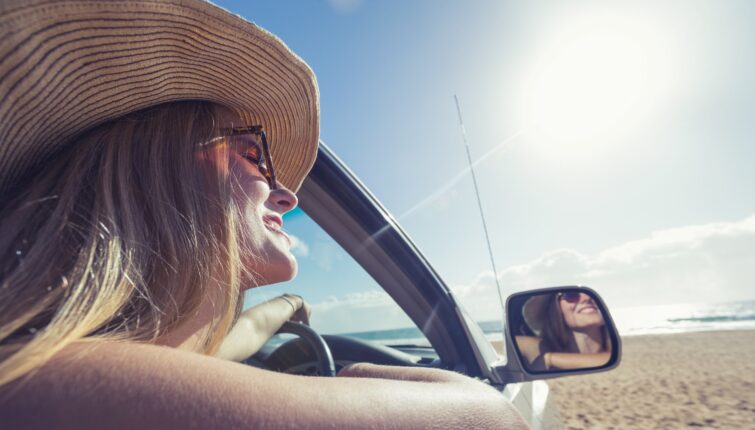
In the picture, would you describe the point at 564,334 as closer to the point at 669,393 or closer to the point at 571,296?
the point at 571,296

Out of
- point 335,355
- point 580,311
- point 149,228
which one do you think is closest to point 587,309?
point 580,311

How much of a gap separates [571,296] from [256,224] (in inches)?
54.8

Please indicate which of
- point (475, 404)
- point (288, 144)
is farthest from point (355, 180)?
point (475, 404)

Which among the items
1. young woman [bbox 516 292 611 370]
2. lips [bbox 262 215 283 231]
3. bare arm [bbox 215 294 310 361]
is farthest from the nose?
young woman [bbox 516 292 611 370]

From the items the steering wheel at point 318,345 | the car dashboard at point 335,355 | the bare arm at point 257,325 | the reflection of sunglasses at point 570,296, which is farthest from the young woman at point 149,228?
the reflection of sunglasses at point 570,296

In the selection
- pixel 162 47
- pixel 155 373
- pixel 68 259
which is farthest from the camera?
pixel 162 47

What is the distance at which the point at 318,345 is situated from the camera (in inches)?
83.7

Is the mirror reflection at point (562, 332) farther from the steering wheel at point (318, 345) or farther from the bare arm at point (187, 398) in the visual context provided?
the bare arm at point (187, 398)

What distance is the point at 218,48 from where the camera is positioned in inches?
49.7

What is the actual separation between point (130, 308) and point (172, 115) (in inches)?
28.3

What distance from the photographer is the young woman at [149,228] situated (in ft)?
1.52

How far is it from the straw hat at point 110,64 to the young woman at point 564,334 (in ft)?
4.75

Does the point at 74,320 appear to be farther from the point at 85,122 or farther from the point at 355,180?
the point at 355,180

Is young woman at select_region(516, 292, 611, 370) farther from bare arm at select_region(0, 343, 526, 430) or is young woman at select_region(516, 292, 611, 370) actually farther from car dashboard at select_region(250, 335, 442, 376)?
bare arm at select_region(0, 343, 526, 430)
